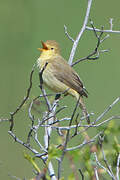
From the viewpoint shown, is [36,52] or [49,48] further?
[36,52]

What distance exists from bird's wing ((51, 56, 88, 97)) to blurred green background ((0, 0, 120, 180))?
1.22 m

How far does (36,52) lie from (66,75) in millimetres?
2186

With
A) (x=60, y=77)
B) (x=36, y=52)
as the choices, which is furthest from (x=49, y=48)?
(x=36, y=52)

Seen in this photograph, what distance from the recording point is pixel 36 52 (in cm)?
569

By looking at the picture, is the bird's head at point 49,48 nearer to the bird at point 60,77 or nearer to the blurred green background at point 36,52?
the bird at point 60,77

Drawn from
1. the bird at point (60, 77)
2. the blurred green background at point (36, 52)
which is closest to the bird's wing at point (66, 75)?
the bird at point (60, 77)

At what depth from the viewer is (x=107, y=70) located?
566 cm

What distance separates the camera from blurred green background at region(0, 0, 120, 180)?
4.91 meters

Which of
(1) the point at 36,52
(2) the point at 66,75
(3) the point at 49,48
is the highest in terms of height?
(1) the point at 36,52

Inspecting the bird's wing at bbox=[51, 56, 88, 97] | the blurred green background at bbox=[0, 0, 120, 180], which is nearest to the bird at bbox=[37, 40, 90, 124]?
the bird's wing at bbox=[51, 56, 88, 97]

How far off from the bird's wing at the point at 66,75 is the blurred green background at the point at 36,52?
1.22 metres

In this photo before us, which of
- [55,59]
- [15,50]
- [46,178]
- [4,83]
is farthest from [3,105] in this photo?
[46,178]

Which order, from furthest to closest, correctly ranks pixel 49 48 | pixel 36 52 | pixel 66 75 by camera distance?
pixel 36 52 → pixel 49 48 → pixel 66 75

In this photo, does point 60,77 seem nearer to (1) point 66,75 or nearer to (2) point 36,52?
(1) point 66,75
